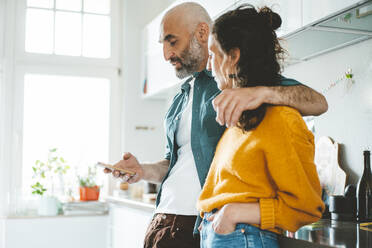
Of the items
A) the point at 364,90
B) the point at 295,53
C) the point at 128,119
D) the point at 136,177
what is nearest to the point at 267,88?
the point at 136,177

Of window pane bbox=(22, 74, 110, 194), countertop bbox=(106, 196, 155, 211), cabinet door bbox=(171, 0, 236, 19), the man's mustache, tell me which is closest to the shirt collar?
the man's mustache

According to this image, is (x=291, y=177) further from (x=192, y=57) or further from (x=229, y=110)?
(x=192, y=57)

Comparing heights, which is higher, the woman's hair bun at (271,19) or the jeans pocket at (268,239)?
the woman's hair bun at (271,19)

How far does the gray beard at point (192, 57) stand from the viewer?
1.53 m

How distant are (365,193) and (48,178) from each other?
8.46 ft

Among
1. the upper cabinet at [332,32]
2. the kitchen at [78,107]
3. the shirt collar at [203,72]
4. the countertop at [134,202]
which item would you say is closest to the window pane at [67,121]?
the kitchen at [78,107]

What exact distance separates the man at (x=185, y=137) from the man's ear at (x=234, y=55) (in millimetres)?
220

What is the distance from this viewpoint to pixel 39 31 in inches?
142

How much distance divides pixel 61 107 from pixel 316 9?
257 cm

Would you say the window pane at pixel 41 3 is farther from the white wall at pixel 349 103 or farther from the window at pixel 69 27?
the white wall at pixel 349 103

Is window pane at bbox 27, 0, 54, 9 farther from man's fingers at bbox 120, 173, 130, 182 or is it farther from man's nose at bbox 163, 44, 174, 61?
man's fingers at bbox 120, 173, 130, 182

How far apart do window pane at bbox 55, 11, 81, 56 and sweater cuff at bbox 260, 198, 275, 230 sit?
311cm

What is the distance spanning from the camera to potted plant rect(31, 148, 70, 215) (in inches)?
132

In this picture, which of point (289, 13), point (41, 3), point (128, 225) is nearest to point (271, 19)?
point (289, 13)
